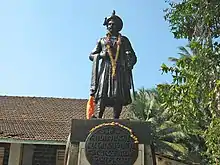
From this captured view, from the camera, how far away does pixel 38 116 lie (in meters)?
18.8

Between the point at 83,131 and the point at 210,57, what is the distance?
15.9 feet

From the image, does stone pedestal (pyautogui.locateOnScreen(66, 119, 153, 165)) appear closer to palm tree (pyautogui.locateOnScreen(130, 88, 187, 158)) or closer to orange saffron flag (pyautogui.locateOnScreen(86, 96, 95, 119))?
orange saffron flag (pyautogui.locateOnScreen(86, 96, 95, 119))

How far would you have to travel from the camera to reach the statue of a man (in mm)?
6660

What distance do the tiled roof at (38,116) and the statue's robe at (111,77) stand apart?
821cm

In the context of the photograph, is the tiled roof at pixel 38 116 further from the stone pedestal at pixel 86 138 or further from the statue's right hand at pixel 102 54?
the stone pedestal at pixel 86 138

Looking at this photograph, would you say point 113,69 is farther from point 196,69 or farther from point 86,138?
point 196,69

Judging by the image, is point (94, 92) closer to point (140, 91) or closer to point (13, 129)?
point (13, 129)

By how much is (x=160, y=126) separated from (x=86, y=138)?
49.8ft

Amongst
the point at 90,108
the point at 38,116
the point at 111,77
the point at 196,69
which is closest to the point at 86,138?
the point at 90,108

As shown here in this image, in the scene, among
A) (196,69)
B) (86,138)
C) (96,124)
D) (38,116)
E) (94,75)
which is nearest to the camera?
(86,138)

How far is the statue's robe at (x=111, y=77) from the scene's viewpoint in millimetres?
6648

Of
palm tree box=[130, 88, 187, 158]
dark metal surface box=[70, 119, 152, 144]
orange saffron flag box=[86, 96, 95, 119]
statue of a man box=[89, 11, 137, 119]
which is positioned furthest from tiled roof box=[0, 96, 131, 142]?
dark metal surface box=[70, 119, 152, 144]

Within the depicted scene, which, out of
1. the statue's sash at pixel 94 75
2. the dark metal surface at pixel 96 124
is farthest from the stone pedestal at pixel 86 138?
the statue's sash at pixel 94 75

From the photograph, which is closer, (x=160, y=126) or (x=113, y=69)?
(x=113, y=69)
